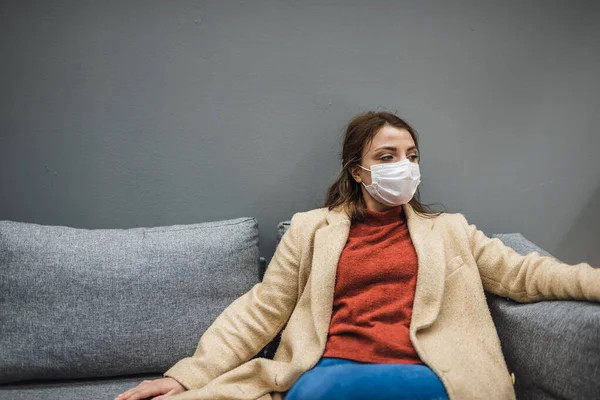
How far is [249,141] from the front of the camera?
176cm

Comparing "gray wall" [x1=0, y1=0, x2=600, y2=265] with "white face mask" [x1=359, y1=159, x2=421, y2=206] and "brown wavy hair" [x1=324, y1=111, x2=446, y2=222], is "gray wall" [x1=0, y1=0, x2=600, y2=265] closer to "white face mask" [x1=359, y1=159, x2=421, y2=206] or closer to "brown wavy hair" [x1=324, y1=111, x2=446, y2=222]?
"brown wavy hair" [x1=324, y1=111, x2=446, y2=222]

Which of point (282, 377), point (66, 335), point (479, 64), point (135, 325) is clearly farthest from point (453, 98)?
point (66, 335)

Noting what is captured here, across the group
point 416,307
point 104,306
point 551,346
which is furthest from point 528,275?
point 104,306

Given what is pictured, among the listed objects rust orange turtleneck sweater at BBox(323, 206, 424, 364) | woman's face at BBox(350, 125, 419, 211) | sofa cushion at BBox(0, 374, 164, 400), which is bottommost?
sofa cushion at BBox(0, 374, 164, 400)

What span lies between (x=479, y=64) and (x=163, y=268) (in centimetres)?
126

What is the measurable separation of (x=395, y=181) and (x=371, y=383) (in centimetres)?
57

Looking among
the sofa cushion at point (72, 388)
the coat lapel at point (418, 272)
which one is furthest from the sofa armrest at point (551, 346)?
the sofa cushion at point (72, 388)

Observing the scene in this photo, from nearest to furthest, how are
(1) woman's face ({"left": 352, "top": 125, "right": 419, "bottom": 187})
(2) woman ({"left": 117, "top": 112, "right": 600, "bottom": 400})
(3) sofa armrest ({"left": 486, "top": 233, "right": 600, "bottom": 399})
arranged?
(3) sofa armrest ({"left": 486, "top": 233, "right": 600, "bottom": 399}), (2) woman ({"left": 117, "top": 112, "right": 600, "bottom": 400}), (1) woman's face ({"left": 352, "top": 125, "right": 419, "bottom": 187})

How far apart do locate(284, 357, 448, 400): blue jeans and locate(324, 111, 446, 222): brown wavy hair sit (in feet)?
1.58

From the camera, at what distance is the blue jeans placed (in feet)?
3.84

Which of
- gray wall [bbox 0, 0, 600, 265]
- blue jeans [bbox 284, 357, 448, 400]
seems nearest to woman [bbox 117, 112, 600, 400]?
blue jeans [bbox 284, 357, 448, 400]

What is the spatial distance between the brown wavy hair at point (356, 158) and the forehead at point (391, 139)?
0.04 feet

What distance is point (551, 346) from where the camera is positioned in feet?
4.00

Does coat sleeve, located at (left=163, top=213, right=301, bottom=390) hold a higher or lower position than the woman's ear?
lower
